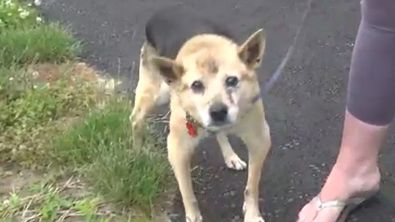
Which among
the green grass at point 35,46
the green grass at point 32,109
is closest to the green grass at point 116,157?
the green grass at point 32,109

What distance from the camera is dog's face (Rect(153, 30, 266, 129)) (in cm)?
282

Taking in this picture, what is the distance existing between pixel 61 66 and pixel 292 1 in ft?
5.44

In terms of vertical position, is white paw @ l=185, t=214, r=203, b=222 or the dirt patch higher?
white paw @ l=185, t=214, r=203, b=222

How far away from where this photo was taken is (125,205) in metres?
3.28

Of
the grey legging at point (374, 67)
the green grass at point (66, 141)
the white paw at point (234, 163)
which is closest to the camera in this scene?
the grey legging at point (374, 67)

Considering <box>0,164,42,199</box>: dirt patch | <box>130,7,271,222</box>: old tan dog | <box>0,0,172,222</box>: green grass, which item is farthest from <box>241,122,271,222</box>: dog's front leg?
<box>0,164,42,199</box>: dirt patch

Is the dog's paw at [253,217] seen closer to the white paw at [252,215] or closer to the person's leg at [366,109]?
the white paw at [252,215]

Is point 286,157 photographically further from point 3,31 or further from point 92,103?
point 3,31

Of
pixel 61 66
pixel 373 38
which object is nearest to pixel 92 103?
pixel 61 66

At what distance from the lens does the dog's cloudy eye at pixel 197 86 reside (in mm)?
2865

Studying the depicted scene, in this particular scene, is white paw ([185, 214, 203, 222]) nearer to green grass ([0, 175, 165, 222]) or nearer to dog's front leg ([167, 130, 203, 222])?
dog's front leg ([167, 130, 203, 222])

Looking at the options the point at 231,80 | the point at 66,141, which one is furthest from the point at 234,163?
the point at 231,80

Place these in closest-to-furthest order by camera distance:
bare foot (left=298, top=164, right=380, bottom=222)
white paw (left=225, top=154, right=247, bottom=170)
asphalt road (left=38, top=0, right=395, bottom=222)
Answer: bare foot (left=298, top=164, right=380, bottom=222)
asphalt road (left=38, top=0, right=395, bottom=222)
white paw (left=225, top=154, right=247, bottom=170)

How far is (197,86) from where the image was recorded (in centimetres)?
287
